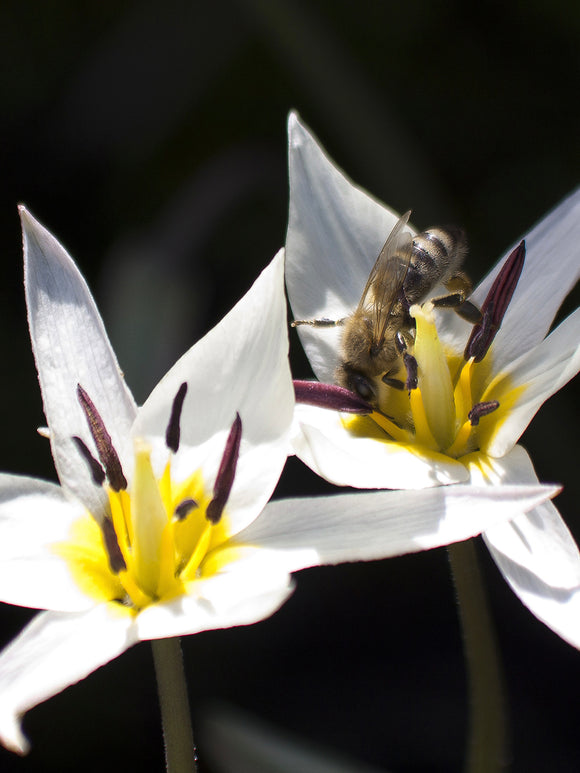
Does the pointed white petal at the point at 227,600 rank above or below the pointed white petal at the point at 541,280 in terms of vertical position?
below

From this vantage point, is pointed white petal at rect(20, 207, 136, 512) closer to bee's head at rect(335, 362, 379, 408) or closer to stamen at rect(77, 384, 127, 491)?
stamen at rect(77, 384, 127, 491)

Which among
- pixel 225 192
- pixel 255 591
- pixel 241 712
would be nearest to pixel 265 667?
pixel 241 712

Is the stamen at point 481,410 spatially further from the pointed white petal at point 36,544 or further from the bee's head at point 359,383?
the pointed white petal at point 36,544

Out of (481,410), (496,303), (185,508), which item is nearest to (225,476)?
(185,508)

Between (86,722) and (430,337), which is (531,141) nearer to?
(430,337)

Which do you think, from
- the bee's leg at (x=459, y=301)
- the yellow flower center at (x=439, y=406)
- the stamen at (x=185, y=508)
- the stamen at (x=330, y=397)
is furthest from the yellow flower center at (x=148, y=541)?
the bee's leg at (x=459, y=301)

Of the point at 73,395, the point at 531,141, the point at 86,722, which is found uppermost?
the point at 531,141

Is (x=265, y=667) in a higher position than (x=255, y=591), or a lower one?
lower
